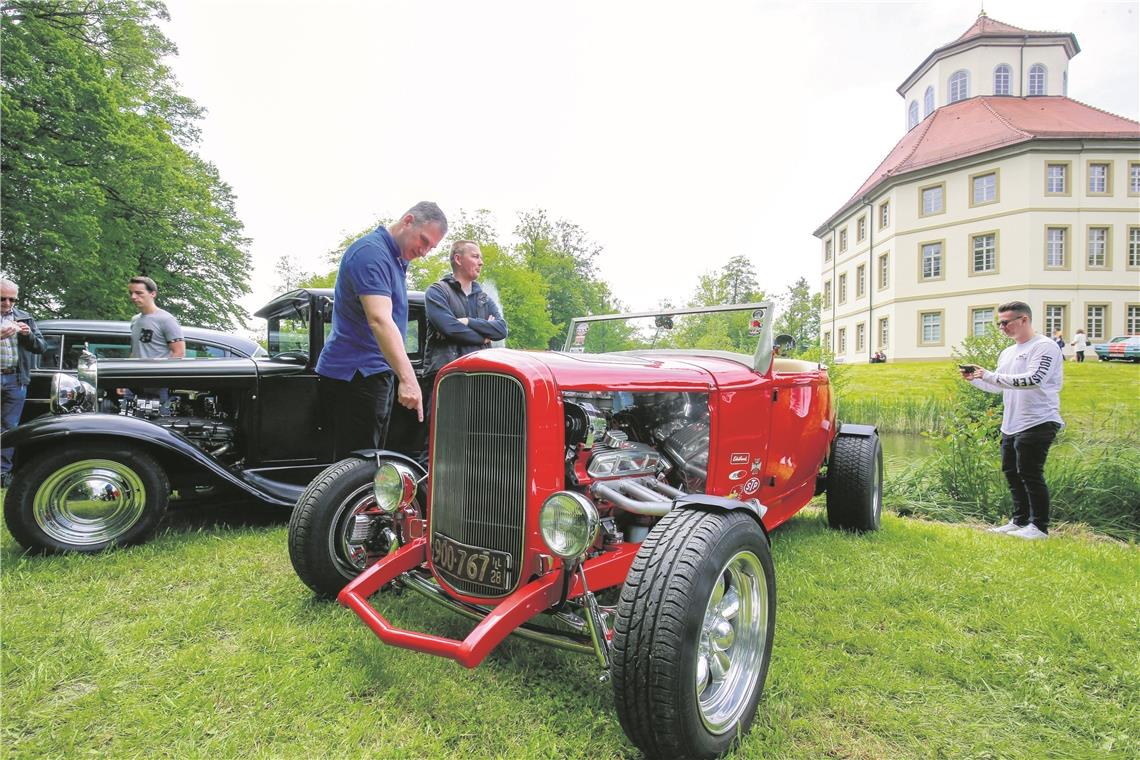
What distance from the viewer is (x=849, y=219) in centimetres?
3981

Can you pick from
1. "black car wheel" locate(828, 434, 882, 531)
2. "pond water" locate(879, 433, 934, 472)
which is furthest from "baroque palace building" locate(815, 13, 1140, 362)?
"black car wheel" locate(828, 434, 882, 531)

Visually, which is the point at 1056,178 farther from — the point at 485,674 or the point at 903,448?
the point at 485,674

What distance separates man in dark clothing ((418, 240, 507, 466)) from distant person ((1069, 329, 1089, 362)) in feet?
107

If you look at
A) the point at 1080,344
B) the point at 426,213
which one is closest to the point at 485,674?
the point at 426,213

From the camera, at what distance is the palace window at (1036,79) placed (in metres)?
34.0

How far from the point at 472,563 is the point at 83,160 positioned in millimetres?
17237

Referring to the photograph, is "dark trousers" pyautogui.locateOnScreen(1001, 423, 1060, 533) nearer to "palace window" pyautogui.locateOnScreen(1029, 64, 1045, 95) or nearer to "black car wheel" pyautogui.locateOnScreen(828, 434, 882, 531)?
"black car wheel" pyautogui.locateOnScreen(828, 434, 882, 531)

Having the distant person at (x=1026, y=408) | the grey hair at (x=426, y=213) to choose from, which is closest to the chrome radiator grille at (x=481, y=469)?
the grey hair at (x=426, y=213)

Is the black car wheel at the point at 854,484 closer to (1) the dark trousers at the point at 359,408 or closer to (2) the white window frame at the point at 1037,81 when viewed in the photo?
(1) the dark trousers at the point at 359,408

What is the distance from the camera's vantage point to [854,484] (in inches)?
165

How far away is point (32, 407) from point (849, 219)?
144 feet

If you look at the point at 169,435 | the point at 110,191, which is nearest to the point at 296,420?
the point at 169,435

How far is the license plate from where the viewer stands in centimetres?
211

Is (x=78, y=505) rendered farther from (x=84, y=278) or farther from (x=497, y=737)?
(x=84, y=278)
